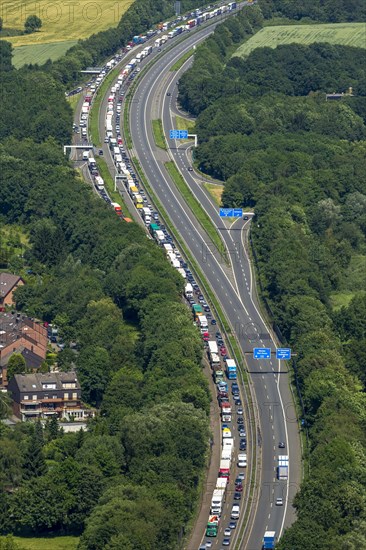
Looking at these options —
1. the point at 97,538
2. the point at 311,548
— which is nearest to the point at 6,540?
the point at 97,538

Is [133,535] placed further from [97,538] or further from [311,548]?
[311,548]

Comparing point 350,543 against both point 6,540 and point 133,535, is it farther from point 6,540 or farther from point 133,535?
point 6,540

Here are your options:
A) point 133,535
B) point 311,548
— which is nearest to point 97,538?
point 133,535

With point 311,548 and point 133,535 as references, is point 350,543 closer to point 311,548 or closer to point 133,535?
point 311,548

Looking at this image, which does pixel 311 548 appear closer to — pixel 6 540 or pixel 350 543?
pixel 350 543

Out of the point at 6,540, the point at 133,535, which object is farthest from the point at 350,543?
the point at 6,540
